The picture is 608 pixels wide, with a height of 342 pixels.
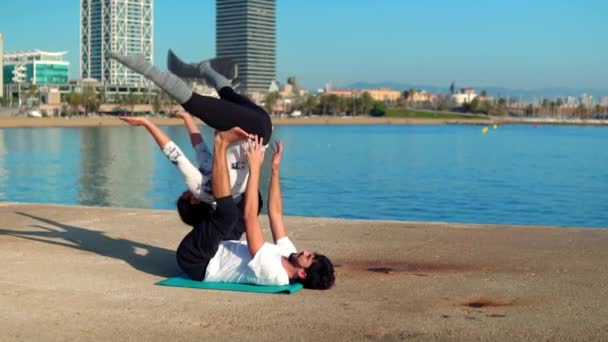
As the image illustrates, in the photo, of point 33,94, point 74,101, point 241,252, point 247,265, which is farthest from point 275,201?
point 33,94

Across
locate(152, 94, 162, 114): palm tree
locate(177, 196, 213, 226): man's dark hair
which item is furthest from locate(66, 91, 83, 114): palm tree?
locate(177, 196, 213, 226): man's dark hair

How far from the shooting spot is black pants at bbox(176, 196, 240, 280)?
6.88m

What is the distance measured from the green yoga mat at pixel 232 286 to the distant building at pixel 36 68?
188 metres

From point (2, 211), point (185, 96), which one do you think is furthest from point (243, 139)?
point (2, 211)

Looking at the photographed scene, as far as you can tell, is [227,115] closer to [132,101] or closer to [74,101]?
[74,101]

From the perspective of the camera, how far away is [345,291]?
6801 millimetres

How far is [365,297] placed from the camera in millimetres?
6578

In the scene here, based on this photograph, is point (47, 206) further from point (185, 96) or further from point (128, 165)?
point (128, 165)

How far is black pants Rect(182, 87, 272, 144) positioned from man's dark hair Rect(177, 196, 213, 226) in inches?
31.3

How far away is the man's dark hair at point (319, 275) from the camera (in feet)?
22.0

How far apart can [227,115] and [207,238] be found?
1088 millimetres

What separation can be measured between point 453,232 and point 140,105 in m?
159

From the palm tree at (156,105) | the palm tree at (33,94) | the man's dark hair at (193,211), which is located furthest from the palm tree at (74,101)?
the man's dark hair at (193,211)

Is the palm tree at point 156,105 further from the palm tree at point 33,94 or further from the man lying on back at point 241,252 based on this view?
the man lying on back at point 241,252
